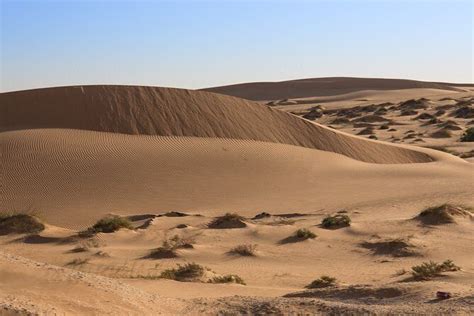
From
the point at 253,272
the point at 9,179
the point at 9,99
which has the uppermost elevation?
the point at 9,99

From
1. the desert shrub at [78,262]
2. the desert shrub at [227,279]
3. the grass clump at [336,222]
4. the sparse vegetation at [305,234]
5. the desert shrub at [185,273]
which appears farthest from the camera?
the grass clump at [336,222]

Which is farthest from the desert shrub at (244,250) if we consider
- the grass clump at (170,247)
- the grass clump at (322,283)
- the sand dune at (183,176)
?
the sand dune at (183,176)

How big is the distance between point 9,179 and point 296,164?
8176mm

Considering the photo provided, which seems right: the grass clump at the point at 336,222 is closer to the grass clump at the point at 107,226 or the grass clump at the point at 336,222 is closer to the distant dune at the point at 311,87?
the grass clump at the point at 107,226

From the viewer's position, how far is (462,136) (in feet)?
121

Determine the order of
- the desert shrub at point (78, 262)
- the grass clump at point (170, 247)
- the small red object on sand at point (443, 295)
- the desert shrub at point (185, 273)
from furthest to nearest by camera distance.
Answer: the grass clump at point (170, 247)
the desert shrub at point (78, 262)
the desert shrub at point (185, 273)
the small red object on sand at point (443, 295)

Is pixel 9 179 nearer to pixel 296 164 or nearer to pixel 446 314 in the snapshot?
pixel 296 164

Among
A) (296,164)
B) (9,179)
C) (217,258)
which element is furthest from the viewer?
(296,164)

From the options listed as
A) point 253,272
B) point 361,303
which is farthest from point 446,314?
point 253,272

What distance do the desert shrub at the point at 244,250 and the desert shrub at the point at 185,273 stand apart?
7.08ft

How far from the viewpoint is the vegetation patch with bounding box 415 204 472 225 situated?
51.2ft

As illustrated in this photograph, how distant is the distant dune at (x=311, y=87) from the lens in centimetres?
10456

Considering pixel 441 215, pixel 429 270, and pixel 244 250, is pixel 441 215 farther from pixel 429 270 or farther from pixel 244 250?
pixel 429 270

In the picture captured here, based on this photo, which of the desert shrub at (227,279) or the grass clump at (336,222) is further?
the grass clump at (336,222)
